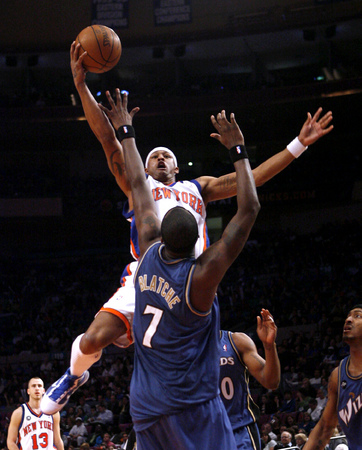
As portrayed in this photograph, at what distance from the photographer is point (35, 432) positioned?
805 centimetres

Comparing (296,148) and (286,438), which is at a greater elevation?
(296,148)

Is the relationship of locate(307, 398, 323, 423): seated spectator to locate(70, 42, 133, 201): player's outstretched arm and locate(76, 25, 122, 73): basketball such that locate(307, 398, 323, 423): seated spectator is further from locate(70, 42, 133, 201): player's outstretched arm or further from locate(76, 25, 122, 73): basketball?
locate(76, 25, 122, 73): basketball

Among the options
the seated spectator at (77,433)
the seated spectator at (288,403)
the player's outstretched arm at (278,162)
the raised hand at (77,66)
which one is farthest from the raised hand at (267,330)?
the seated spectator at (77,433)

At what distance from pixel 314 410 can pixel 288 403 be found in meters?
0.91

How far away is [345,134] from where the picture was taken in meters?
23.3

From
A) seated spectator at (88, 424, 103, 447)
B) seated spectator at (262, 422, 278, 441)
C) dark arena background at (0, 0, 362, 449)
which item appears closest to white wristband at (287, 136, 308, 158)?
seated spectator at (262, 422, 278, 441)

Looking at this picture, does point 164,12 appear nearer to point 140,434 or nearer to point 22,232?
point 22,232

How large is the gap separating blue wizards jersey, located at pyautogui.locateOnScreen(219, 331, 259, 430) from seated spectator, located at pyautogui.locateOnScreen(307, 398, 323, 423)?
6355mm

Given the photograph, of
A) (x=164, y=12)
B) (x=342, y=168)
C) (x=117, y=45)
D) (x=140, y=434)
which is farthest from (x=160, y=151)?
(x=342, y=168)

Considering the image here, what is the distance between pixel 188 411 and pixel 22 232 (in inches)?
829

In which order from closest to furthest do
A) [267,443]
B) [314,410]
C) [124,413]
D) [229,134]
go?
[229,134], [267,443], [314,410], [124,413]

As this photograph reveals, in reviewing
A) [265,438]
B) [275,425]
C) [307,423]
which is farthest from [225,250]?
[307,423]

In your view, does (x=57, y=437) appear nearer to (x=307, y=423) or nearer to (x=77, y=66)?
(x=307, y=423)

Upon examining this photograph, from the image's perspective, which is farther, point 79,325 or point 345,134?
point 345,134
